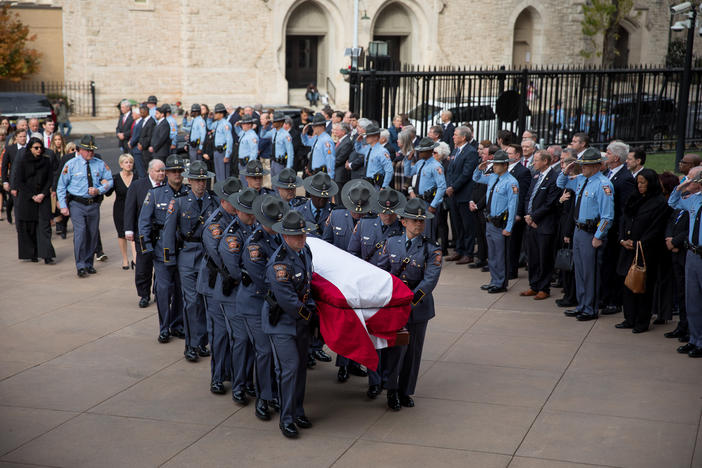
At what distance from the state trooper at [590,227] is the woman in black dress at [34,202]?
7978 mm

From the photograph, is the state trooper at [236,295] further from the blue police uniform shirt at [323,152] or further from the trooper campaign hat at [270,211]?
the blue police uniform shirt at [323,152]

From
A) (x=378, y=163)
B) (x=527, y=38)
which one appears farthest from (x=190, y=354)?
(x=527, y=38)

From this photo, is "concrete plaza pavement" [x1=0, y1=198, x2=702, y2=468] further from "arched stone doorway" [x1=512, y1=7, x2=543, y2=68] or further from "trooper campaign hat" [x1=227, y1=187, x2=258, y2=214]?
"arched stone doorway" [x1=512, y1=7, x2=543, y2=68]

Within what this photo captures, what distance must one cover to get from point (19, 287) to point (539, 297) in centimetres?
717

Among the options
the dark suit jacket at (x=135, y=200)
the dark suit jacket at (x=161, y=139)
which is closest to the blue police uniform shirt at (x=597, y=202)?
the dark suit jacket at (x=135, y=200)

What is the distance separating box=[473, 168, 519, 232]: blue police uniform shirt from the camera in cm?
1059

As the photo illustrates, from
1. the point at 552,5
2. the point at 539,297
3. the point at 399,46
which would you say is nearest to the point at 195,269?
the point at 539,297

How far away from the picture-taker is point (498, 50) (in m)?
41.1

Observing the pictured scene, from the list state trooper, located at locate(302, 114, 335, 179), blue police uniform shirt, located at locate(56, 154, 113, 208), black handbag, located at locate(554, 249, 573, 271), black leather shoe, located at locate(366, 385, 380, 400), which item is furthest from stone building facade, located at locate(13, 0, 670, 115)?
black leather shoe, located at locate(366, 385, 380, 400)

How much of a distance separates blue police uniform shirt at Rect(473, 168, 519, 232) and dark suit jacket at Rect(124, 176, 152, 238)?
447cm

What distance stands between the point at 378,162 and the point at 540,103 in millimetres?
4622

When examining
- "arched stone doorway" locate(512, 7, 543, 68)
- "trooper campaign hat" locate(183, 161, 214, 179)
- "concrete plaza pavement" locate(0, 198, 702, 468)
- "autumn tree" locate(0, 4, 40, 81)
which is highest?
"arched stone doorway" locate(512, 7, 543, 68)

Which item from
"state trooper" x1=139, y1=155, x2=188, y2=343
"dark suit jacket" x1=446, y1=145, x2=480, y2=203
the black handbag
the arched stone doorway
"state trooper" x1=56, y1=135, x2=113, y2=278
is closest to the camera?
"state trooper" x1=139, y1=155, x2=188, y2=343

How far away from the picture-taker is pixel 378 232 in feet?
24.4
